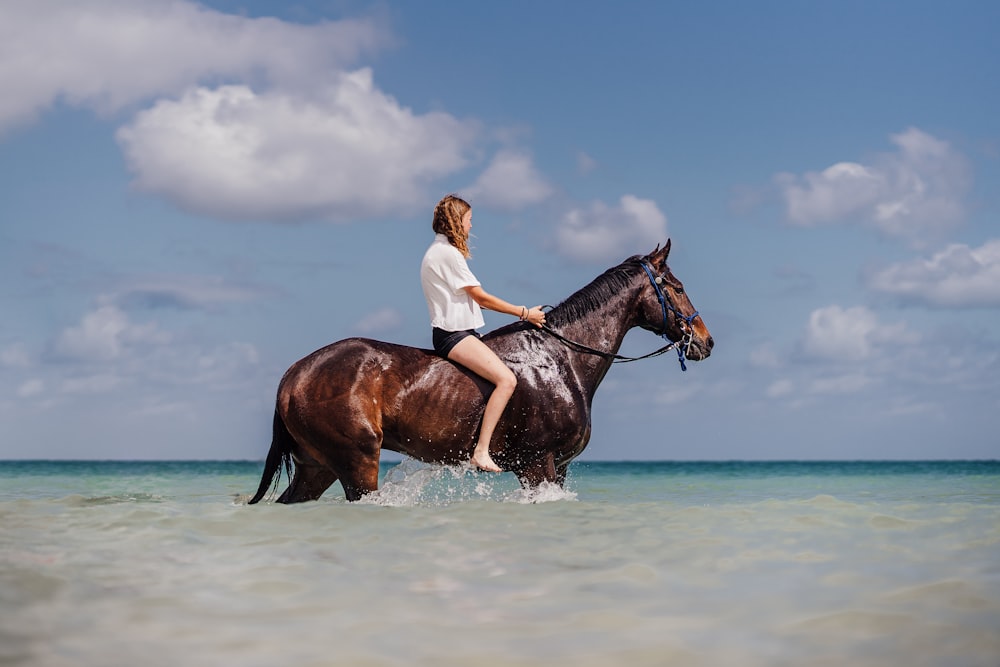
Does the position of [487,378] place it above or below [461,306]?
below

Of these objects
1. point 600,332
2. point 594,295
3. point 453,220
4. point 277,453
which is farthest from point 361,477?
point 594,295

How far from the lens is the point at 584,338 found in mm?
7586

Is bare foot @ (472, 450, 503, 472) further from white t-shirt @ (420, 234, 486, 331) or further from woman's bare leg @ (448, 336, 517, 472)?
white t-shirt @ (420, 234, 486, 331)

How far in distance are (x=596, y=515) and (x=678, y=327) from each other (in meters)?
1.80

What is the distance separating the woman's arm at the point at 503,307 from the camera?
6852 millimetres

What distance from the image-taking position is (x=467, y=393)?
694 cm

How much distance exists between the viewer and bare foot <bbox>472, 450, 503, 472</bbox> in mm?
6797

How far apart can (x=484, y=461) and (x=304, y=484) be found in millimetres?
1594

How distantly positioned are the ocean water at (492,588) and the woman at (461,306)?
776mm

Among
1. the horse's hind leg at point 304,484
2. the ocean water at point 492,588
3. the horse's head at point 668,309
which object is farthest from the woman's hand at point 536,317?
the horse's hind leg at point 304,484

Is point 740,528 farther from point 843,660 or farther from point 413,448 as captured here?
point 843,660

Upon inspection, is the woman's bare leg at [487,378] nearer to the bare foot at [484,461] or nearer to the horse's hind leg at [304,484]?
the bare foot at [484,461]

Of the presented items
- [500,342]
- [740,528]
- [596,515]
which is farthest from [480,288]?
[740,528]

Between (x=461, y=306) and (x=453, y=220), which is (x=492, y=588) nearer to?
(x=461, y=306)
